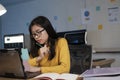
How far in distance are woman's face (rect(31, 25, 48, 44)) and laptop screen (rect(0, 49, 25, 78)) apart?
0.39m

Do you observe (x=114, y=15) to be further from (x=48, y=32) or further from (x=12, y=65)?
(x=12, y=65)

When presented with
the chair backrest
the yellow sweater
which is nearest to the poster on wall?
the chair backrest

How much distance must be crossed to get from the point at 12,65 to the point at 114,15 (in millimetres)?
2315

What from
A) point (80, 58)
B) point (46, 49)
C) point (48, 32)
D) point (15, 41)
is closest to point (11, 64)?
point (46, 49)

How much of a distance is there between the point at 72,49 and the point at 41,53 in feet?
1.57

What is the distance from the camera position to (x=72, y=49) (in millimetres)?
1856

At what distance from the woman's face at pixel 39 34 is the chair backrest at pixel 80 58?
0.39 meters

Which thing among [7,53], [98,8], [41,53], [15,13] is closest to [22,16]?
[15,13]

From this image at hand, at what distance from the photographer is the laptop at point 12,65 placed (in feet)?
3.59

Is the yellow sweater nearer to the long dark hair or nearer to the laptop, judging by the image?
the long dark hair

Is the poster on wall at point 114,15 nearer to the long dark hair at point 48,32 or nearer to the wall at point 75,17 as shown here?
Answer: the wall at point 75,17

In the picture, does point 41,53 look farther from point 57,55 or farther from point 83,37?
point 83,37

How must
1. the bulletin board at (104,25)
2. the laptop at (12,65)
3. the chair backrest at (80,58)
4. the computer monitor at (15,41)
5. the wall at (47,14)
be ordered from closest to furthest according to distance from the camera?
the laptop at (12,65)
the chair backrest at (80,58)
the bulletin board at (104,25)
the computer monitor at (15,41)
the wall at (47,14)

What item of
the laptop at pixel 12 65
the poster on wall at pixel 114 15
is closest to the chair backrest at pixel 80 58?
the laptop at pixel 12 65
